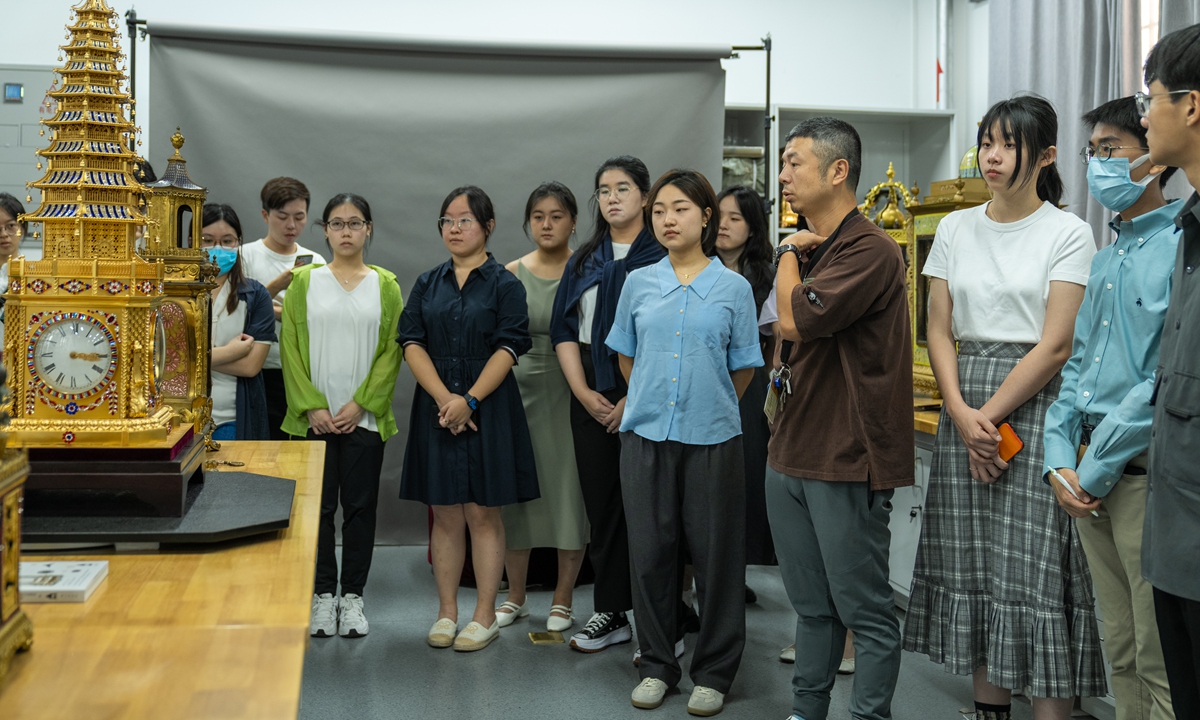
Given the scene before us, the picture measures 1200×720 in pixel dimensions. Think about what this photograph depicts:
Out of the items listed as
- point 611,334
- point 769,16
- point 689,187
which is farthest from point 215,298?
Answer: point 769,16

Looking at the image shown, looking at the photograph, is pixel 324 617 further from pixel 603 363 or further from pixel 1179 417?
pixel 1179 417

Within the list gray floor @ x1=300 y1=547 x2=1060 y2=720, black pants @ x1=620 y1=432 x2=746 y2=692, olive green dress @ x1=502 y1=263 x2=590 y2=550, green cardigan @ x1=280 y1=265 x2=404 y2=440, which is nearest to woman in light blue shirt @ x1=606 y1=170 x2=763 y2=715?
black pants @ x1=620 y1=432 x2=746 y2=692

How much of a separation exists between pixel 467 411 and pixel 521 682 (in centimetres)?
78

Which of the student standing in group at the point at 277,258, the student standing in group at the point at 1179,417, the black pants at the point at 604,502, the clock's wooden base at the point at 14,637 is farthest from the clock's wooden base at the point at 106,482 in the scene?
the student standing in group at the point at 277,258

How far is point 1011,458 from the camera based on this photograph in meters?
2.12

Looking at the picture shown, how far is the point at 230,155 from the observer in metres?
3.70

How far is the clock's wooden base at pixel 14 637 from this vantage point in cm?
90

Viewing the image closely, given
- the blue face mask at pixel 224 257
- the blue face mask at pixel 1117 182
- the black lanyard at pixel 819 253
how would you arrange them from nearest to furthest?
1. the blue face mask at pixel 1117 182
2. the black lanyard at pixel 819 253
3. the blue face mask at pixel 224 257

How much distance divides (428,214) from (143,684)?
321cm

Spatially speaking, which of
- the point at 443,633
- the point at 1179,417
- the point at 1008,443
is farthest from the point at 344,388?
the point at 1179,417

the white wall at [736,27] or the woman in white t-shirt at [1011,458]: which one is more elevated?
the white wall at [736,27]

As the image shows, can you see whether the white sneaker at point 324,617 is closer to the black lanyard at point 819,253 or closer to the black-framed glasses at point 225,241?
the black-framed glasses at point 225,241

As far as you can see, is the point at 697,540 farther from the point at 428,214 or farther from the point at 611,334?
the point at 428,214

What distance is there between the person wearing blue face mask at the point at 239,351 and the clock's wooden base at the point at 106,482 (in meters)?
1.61
